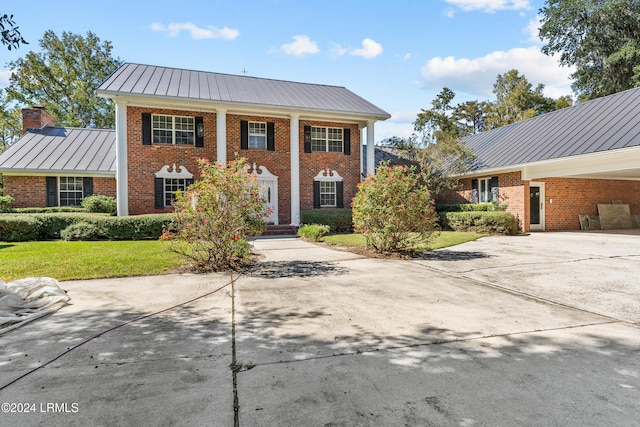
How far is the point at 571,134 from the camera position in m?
14.6

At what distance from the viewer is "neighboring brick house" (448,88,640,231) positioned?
42.1 ft

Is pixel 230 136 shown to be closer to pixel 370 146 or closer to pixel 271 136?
pixel 271 136

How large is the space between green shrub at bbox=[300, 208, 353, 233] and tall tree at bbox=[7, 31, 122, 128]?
83.3 ft

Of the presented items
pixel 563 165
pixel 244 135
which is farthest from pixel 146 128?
pixel 563 165

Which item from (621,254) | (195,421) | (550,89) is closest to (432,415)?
(195,421)

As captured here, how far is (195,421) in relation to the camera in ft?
7.01

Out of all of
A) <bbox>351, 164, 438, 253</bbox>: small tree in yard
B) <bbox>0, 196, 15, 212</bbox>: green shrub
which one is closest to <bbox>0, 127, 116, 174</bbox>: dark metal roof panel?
<bbox>0, 196, 15, 212</bbox>: green shrub

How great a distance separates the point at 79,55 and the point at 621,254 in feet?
129

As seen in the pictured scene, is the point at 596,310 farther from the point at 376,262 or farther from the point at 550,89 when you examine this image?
the point at 550,89

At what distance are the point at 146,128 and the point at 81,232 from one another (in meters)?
5.33

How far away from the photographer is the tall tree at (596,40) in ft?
78.6

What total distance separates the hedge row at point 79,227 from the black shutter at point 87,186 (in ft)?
15.7

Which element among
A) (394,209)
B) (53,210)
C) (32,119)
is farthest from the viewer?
(32,119)

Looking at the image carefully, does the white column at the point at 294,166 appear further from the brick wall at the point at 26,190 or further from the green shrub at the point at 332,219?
the brick wall at the point at 26,190
